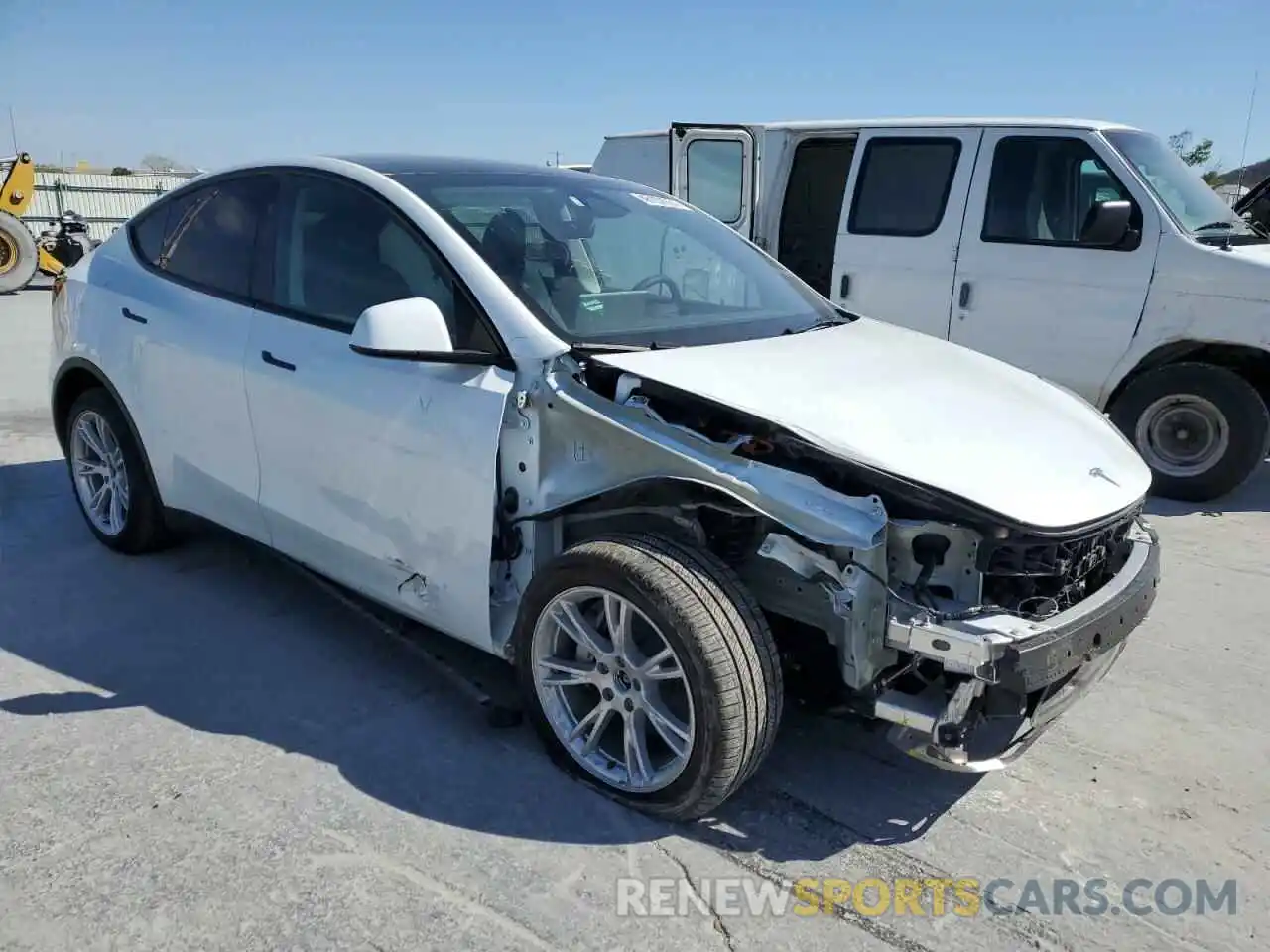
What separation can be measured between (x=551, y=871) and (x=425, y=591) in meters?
1.00

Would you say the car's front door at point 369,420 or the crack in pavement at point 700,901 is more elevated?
the car's front door at point 369,420

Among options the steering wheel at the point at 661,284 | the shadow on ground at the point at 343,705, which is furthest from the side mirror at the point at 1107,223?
the shadow on ground at the point at 343,705

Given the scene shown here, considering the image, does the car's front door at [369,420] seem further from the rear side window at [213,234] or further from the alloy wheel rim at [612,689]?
the alloy wheel rim at [612,689]

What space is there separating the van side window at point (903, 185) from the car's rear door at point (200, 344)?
426cm

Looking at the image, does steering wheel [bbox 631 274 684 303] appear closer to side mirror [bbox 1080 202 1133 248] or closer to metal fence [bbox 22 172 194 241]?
side mirror [bbox 1080 202 1133 248]

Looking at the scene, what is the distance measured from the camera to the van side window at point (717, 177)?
24.6 feet

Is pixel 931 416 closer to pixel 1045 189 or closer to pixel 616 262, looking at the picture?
pixel 616 262

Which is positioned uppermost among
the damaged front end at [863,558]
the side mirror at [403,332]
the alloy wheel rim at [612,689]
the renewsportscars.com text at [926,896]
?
the side mirror at [403,332]

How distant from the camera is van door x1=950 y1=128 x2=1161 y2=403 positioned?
5.86 meters

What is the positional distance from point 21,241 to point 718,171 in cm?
1216

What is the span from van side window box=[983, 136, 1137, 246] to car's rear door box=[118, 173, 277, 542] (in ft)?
14.6

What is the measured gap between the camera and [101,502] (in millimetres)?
4590

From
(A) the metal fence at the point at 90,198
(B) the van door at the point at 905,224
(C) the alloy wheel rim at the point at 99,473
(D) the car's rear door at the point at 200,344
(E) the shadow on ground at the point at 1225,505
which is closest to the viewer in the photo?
(D) the car's rear door at the point at 200,344

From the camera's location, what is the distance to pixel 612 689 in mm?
2787
